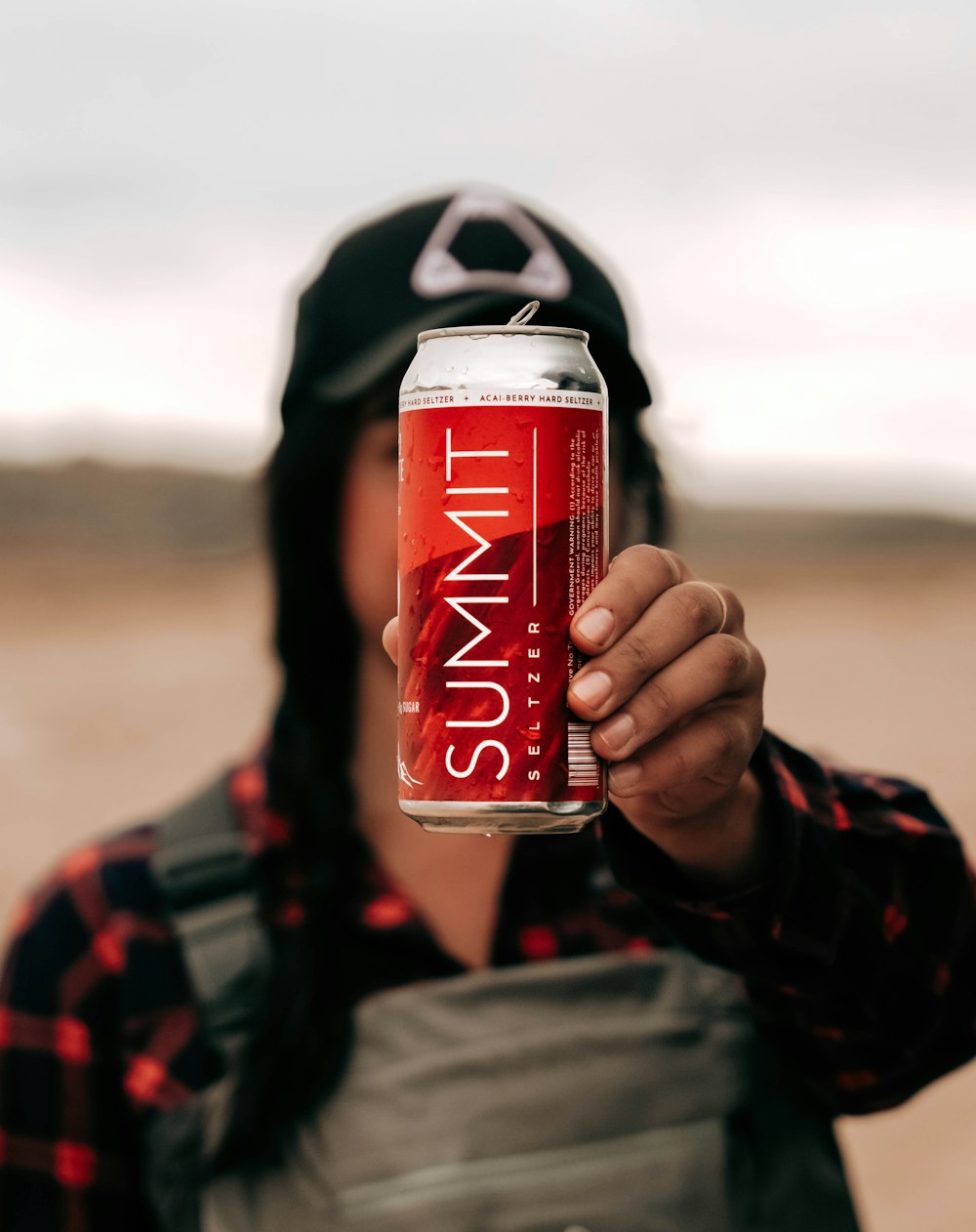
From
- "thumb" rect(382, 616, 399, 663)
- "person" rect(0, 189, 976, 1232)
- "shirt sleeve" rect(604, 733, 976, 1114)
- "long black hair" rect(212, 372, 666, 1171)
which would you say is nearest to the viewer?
"thumb" rect(382, 616, 399, 663)

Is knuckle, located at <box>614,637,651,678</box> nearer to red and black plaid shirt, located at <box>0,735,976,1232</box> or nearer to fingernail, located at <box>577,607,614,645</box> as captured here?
fingernail, located at <box>577,607,614,645</box>

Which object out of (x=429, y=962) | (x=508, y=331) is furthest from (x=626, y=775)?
(x=429, y=962)

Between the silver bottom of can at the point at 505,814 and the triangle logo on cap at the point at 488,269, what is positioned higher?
the triangle logo on cap at the point at 488,269

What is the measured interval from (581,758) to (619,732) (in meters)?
0.05

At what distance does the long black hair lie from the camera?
2156mm

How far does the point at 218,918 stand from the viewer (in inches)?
87.0

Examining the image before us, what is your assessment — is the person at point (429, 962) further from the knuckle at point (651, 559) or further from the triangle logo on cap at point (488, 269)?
the knuckle at point (651, 559)

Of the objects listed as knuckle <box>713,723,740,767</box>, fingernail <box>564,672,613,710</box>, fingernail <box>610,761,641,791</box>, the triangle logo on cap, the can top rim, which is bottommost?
fingernail <box>610,761,641,791</box>

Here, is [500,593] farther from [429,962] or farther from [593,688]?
[429,962]

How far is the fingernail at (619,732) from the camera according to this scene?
4.80 feet

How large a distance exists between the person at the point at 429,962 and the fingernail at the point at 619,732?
164mm

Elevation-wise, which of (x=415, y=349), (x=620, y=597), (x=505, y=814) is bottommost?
(x=505, y=814)

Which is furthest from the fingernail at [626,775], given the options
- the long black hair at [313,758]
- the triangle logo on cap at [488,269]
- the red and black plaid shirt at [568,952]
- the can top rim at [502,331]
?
the triangle logo on cap at [488,269]

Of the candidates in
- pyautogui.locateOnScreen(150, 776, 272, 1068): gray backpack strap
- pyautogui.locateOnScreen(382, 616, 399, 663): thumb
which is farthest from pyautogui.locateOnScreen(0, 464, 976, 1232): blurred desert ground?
pyautogui.locateOnScreen(382, 616, 399, 663): thumb
